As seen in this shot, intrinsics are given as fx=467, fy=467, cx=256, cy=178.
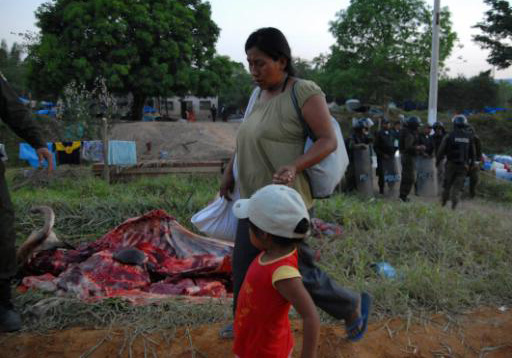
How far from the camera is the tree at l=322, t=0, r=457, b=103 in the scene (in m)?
24.6

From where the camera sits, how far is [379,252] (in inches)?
170

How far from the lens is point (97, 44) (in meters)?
19.8

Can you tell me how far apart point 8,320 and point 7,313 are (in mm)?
44

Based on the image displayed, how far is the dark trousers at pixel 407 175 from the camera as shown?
8.86m

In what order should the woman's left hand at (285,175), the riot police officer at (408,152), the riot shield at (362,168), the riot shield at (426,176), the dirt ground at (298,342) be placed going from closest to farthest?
the woman's left hand at (285,175) < the dirt ground at (298,342) < the riot shield at (362,168) < the riot police officer at (408,152) < the riot shield at (426,176)

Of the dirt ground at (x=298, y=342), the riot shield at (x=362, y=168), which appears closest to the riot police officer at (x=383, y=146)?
the riot shield at (x=362, y=168)

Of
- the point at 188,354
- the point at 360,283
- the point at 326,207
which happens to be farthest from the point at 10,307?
the point at 326,207

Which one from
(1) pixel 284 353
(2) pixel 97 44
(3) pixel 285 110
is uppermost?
(2) pixel 97 44

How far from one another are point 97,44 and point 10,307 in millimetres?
18982

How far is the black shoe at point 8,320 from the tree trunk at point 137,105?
19326mm

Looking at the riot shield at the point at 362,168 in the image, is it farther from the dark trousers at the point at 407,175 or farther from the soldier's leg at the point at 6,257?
the soldier's leg at the point at 6,257

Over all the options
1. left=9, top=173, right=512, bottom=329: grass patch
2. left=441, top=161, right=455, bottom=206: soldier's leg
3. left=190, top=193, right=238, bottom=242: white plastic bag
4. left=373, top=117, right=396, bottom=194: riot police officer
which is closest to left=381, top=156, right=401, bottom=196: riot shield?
left=373, top=117, right=396, bottom=194: riot police officer

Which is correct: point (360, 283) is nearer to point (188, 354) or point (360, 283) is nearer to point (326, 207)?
point (188, 354)

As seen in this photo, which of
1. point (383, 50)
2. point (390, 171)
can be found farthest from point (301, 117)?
point (383, 50)
